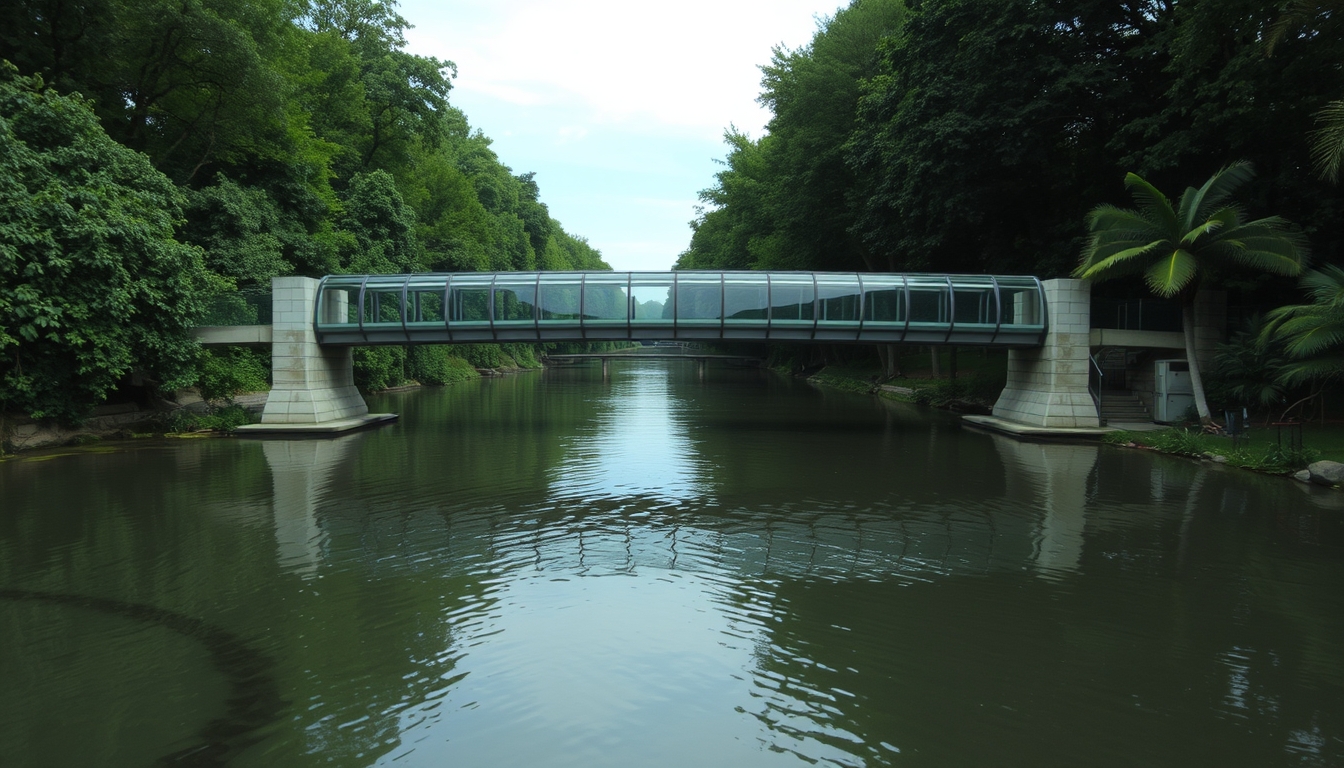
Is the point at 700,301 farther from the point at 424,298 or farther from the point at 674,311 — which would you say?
the point at 424,298

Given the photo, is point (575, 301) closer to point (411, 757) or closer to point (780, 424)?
point (780, 424)

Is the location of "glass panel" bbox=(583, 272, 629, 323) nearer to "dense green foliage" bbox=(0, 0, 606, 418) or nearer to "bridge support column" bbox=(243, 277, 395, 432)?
"bridge support column" bbox=(243, 277, 395, 432)

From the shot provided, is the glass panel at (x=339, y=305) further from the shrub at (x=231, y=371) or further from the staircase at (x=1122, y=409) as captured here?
the staircase at (x=1122, y=409)

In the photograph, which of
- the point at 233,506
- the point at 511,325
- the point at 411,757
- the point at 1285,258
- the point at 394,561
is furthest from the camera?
the point at 511,325

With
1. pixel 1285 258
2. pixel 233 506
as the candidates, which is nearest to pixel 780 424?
pixel 1285 258

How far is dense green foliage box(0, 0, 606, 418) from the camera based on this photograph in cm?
2167

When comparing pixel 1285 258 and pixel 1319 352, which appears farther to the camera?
pixel 1285 258

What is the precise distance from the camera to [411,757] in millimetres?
5410

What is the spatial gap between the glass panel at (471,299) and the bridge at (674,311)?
0.11ft

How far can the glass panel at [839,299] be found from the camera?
27.0 m

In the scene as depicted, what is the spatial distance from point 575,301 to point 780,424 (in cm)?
791

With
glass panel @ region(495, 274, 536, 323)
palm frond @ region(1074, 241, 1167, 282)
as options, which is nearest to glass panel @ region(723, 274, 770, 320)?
glass panel @ region(495, 274, 536, 323)

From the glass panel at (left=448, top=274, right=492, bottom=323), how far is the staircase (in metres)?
19.9

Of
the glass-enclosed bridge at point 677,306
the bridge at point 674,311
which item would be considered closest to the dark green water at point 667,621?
the bridge at point 674,311
